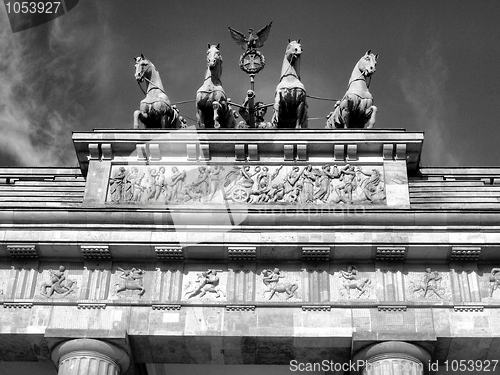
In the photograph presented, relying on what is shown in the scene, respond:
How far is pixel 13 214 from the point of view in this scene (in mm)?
24453

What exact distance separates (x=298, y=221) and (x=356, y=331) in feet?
9.53

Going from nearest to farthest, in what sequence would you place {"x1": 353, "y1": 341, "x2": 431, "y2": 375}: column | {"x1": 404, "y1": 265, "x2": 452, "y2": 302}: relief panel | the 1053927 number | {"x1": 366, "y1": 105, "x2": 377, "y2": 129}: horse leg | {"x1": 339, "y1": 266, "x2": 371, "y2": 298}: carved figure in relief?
1. {"x1": 353, "y1": 341, "x2": 431, "y2": 375}: column
2. {"x1": 404, "y1": 265, "x2": 452, "y2": 302}: relief panel
3. {"x1": 339, "y1": 266, "x2": 371, "y2": 298}: carved figure in relief
4. {"x1": 366, "y1": 105, "x2": 377, "y2": 129}: horse leg
5. the 1053927 number

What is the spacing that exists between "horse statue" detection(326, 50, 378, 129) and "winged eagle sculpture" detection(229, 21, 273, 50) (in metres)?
4.46

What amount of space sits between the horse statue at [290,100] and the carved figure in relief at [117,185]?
183 inches

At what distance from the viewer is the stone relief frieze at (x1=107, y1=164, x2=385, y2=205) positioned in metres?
25.8

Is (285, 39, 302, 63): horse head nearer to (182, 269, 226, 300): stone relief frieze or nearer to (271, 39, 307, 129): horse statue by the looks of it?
(271, 39, 307, 129): horse statue

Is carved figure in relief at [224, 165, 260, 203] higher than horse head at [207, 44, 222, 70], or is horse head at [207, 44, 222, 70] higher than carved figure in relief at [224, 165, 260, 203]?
horse head at [207, 44, 222, 70]

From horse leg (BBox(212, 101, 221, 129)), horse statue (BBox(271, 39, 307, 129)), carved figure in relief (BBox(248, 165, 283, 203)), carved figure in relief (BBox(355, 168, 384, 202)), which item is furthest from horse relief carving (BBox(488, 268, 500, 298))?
horse leg (BBox(212, 101, 221, 129))

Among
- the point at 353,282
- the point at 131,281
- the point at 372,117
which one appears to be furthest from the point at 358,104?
the point at 131,281

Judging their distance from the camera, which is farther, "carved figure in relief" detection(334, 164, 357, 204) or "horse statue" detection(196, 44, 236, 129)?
"horse statue" detection(196, 44, 236, 129)

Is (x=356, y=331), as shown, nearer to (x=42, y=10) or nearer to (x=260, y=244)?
(x=260, y=244)

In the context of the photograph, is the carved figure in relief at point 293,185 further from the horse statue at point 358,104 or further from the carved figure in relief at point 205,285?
the carved figure in relief at point 205,285

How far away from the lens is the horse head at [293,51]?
28.7m

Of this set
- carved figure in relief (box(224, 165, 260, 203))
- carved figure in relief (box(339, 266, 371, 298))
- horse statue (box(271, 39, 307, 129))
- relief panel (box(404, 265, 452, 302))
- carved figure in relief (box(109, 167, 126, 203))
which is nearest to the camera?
relief panel (box(404, 265, 452, 302))
